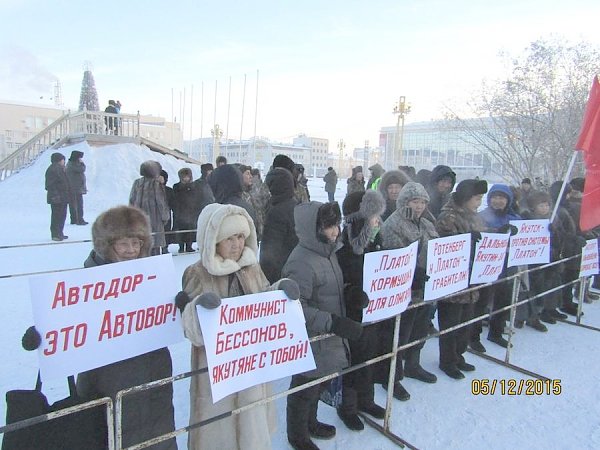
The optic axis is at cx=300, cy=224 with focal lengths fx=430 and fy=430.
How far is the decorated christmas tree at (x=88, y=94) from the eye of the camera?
88.1 feet

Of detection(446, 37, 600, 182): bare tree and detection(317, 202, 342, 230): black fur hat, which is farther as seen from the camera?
detection(446, 37, 600, 182): bare tree

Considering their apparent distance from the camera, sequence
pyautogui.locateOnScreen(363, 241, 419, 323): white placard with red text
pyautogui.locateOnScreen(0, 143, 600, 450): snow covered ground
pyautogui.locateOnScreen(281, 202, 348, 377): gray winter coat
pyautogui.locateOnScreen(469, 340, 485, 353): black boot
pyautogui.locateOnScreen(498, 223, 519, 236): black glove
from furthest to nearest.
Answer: pyautogui.locateOnScreen(469, 340, 485, 353): black boot
pyautogui.locateOnScreen(498, 223, 519, 236): black glove
pyautogui.locateOnScreen(0, 143, 600, 450): snow covered ground
pyautogui.locateOnScreen(363, 241, 419, 323): white placard with red text
pyautogui.locateOnScreen(281, 202, 348, 377): gray winter coat

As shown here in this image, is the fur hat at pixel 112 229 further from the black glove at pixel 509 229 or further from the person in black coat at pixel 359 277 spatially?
the black glove at pixel 509 229

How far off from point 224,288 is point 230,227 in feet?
1.10

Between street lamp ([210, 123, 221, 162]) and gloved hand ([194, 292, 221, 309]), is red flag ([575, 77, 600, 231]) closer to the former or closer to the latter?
gloved hand ([194, 292, 221, 309])

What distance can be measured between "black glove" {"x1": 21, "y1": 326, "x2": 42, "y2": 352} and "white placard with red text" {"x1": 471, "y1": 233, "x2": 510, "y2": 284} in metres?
3.50

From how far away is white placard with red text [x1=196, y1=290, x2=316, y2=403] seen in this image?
202cm

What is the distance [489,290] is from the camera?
4.57m

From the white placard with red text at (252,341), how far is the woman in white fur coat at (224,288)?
0.15m

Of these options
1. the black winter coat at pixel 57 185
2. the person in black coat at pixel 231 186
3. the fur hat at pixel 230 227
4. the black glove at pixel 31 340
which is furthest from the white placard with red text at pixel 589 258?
the black winter coat at pixel 57 185

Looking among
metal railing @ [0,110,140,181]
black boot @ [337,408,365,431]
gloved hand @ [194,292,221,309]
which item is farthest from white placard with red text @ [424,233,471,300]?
metal railing @ [0,110,140,181]

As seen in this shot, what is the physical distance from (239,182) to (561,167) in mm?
12646

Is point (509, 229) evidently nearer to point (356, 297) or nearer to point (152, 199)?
point (356, 297)
